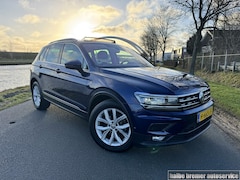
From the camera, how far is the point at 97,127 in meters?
3.39

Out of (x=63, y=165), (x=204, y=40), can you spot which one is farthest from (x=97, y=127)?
(x=204, y=40)

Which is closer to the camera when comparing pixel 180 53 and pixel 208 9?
pixel 208 9

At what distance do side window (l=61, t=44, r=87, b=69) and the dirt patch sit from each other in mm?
3195

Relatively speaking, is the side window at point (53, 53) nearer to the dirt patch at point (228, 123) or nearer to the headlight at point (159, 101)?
the headlight at point (159, 101)

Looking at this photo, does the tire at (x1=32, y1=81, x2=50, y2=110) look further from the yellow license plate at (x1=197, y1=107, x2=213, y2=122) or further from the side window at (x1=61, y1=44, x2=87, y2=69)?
the yellow license plate at (x1=197, y1=107, x2=213, y2=122)

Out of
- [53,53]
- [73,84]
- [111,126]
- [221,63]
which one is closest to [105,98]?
[111,126]

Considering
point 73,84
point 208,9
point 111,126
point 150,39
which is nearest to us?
point 111,126

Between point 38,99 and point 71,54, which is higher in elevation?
point 71,54

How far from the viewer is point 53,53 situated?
4895 mm

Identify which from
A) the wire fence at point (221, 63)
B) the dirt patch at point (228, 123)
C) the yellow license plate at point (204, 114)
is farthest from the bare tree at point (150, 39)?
the yellow license plate at point (204, 114)

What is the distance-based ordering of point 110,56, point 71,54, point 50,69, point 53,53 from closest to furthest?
point 110,56 → point 71,54 → point 50,69 → point 53,53

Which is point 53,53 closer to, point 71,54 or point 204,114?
point 71,54

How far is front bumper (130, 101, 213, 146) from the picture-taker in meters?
2.75

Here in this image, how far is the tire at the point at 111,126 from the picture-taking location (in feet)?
10.2
